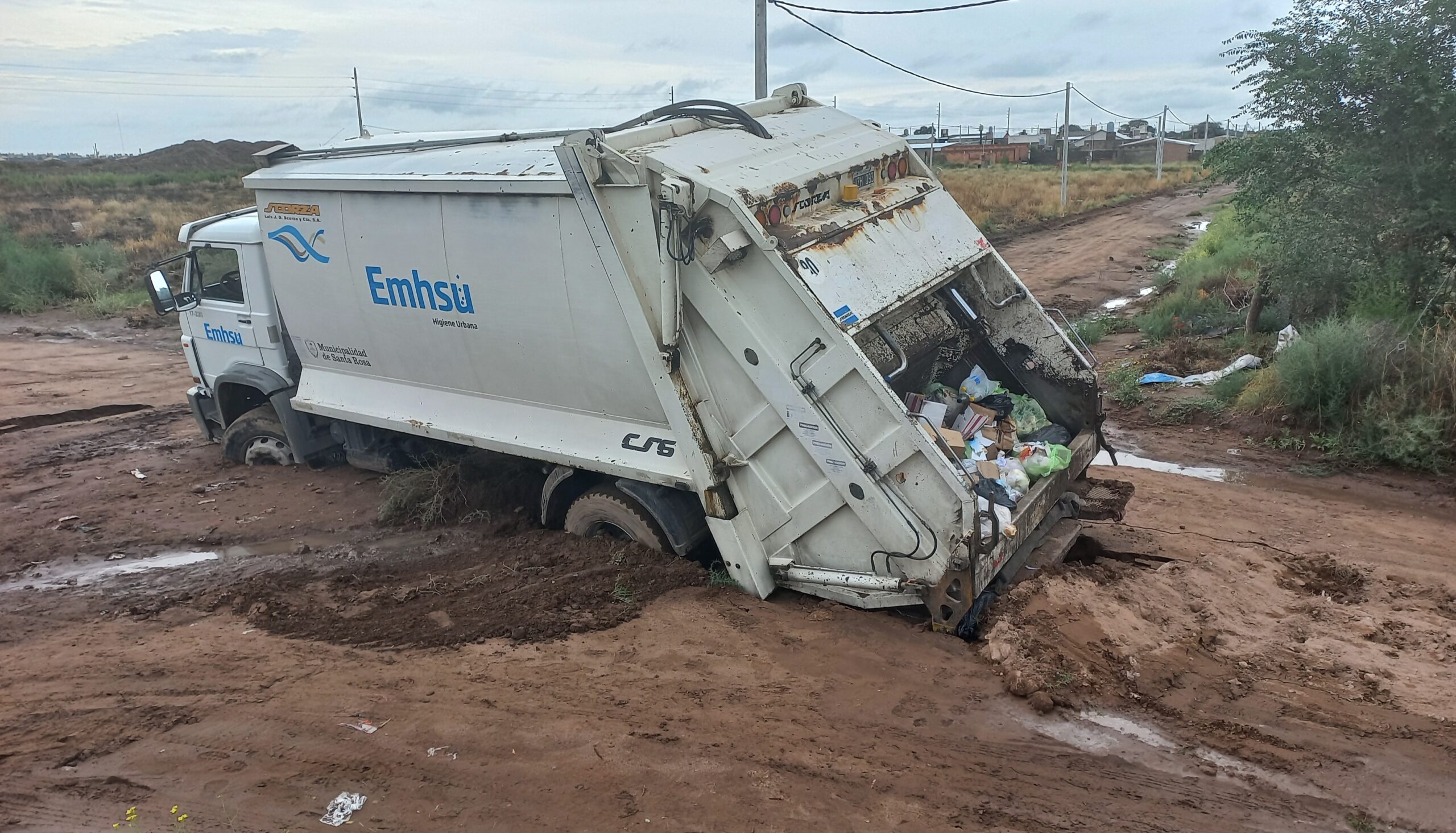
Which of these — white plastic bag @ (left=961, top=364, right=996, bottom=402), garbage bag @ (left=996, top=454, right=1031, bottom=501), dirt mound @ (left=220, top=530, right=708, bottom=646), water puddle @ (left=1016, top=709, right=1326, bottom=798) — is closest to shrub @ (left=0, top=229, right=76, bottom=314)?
dirt mound @ (left=220, top=530, right=708, bottom=646)

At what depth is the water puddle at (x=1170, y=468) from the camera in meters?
7.56

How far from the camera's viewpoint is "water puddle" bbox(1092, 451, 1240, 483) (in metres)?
7.56

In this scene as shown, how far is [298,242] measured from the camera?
21.9ft

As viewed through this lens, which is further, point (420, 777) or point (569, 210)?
point (569, 210)

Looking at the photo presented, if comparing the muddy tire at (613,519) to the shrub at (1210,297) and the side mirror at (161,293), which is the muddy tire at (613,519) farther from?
the shrub at (1210,297)

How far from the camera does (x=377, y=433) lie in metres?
7.25

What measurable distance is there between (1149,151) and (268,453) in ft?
204

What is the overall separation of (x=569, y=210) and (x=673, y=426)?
1.30 meters

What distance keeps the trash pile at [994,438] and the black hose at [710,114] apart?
1850mm

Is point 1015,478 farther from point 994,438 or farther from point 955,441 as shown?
point 994,438

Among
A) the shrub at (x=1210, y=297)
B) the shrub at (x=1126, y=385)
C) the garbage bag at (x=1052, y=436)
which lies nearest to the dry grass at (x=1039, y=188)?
the shrub at (x=1210, y=297)

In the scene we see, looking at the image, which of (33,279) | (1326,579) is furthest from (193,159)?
(1326,579)

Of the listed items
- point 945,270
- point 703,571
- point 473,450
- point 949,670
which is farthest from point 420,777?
point 945,270

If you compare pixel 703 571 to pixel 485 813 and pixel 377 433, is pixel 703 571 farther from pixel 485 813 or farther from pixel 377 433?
pixel 377 433
